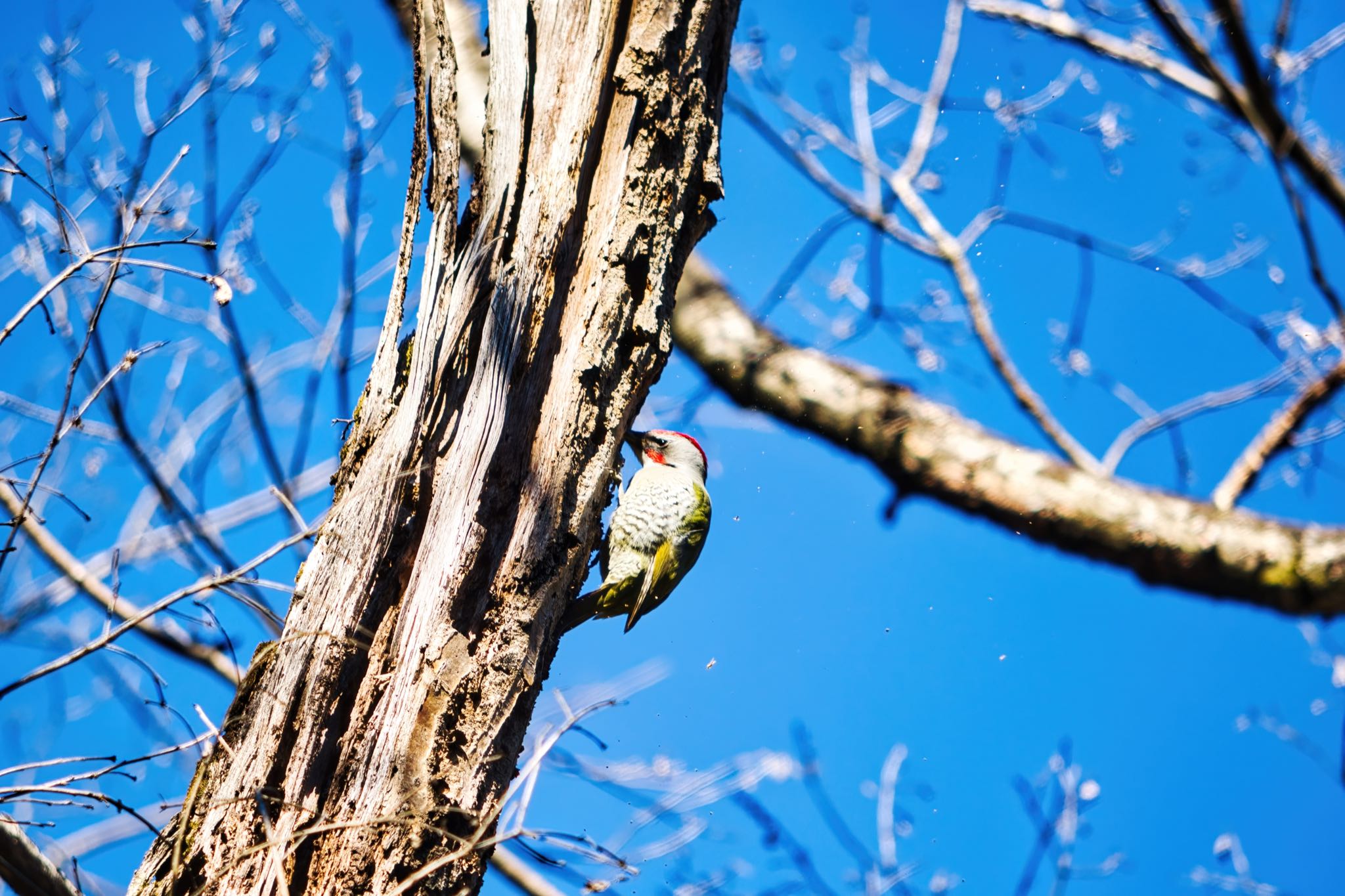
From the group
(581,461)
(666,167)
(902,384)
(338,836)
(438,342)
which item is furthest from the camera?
(902,384)

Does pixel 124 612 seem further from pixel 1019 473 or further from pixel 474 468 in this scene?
pixel 1019 473

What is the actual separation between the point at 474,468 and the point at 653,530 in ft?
5.61

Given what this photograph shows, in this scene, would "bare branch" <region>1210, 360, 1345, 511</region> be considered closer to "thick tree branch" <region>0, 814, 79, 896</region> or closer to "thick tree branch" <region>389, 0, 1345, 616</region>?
"thick tree branch" <region>389, 0, 1345, 616</region>

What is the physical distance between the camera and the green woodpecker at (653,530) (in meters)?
3.41

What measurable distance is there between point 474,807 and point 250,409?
2556mm

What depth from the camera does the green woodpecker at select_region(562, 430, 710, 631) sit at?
3414 millimetres

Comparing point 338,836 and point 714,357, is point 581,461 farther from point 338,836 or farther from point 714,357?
point 714,357

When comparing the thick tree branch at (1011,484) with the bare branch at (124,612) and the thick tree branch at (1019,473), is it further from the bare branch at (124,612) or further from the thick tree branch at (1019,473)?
the bare branch at (124,612)

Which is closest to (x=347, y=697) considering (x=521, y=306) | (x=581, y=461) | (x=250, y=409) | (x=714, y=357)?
(x=581, y=461)

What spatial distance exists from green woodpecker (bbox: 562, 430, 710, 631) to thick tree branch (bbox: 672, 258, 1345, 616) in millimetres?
1156

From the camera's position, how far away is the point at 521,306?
6.72ft

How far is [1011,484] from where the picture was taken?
185 inches

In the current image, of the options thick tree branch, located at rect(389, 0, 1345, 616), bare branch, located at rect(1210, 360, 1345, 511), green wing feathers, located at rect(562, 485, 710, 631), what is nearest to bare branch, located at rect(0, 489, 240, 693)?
green wing feathers, located at rect(562, 485, 710, 631)

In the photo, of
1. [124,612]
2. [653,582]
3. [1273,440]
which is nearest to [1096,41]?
[1273,440]
